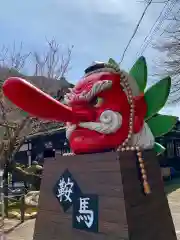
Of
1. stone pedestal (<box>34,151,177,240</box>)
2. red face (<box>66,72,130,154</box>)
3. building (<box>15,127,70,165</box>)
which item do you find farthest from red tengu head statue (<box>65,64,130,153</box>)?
building (<box>15,127,70,165</box>)

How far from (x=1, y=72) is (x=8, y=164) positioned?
96.3 inches

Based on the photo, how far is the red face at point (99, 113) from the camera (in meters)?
2.20

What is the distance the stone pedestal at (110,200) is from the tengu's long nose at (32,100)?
36 cm

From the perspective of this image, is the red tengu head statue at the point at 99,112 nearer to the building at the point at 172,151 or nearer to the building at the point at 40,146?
the building at the point at 40,146

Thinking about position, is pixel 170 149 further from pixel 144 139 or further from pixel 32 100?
pixel 32 100

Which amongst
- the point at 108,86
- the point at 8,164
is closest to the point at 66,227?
the point at 108,86

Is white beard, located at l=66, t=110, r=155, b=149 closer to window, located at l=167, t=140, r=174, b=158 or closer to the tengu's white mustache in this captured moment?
the tengu's white mustache

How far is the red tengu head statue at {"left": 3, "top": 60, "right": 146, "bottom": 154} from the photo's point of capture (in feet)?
7.20

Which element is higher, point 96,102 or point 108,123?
point 96,102

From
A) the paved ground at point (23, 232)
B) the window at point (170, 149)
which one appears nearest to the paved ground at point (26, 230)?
the paved ground at point (23, 232)

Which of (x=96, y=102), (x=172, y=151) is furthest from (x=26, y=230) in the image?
(x=172, y=151)

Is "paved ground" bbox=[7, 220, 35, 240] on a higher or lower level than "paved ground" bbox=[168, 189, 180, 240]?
higher

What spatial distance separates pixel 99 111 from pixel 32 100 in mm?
518

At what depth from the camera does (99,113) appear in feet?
7.46
